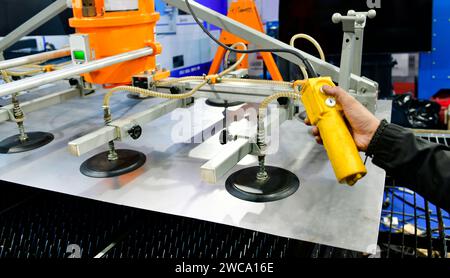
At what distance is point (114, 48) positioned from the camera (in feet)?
4.91

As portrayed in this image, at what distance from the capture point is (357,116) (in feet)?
3.16

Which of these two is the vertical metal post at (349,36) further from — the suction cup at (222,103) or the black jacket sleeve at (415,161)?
the suction cup at (222,103)

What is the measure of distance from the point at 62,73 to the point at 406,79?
3.75 m

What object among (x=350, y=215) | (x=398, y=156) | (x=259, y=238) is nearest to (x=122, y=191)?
(x=259, y=238)

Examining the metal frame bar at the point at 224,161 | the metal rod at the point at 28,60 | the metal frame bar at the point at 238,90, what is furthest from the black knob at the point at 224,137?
the metal rod at the point at 28,60

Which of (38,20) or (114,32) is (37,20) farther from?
→ (114,32)

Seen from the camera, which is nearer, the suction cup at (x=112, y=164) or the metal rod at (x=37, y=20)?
the suction cup at (x=112, y=164)

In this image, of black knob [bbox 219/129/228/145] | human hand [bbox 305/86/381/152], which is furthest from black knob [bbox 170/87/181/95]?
human hand [bbox 305/86/381/152]

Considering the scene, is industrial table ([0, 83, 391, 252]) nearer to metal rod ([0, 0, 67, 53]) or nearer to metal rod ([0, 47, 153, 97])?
metal rod ([0, 47, 153, 97])

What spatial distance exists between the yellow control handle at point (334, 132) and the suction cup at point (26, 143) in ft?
3.48

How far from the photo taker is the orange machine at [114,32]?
1.45 metres

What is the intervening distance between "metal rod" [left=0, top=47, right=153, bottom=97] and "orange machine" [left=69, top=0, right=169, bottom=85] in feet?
0.21

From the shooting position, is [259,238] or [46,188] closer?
[46,188]
